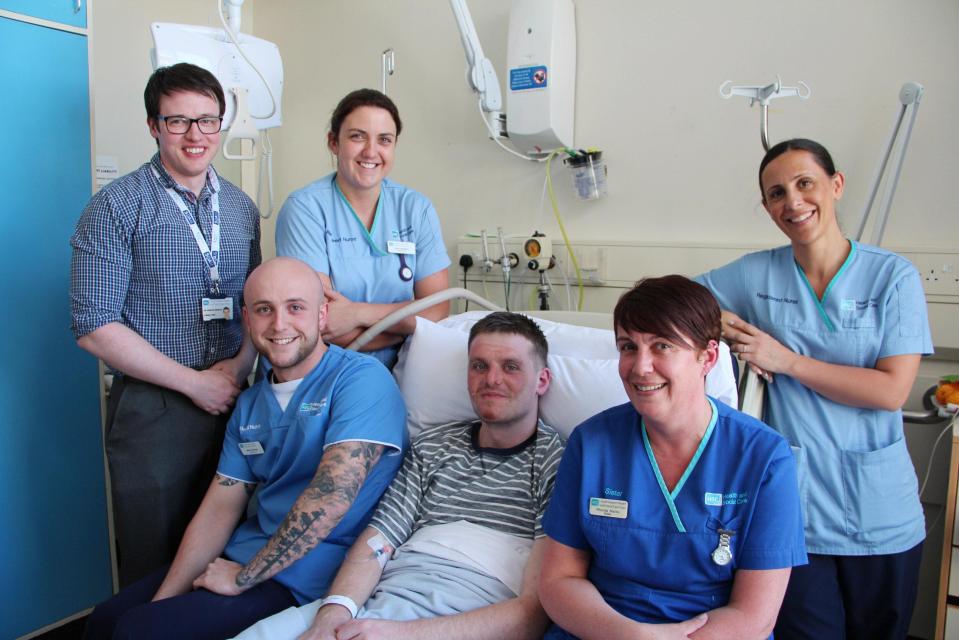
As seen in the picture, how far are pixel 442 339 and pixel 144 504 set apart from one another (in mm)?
885

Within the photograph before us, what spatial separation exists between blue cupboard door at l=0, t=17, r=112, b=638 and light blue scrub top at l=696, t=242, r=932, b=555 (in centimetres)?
222

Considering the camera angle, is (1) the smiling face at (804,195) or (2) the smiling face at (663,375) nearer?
(2) the smiling face at (663,375)

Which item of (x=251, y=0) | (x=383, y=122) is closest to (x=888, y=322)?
(x=383, y=122)

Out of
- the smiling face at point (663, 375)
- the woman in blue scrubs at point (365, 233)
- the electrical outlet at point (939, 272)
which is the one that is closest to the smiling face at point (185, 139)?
the woman in blue scrubs at point (365, 233)

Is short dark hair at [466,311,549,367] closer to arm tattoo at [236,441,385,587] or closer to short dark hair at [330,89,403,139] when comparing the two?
arm tattoo at [236,441,385,587]

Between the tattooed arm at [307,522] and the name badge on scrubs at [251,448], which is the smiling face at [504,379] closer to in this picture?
the tattooed arm at [307,522]

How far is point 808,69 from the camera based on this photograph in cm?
228

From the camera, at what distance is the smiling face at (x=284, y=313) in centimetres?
164

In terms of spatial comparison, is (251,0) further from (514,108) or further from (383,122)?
(383,122)

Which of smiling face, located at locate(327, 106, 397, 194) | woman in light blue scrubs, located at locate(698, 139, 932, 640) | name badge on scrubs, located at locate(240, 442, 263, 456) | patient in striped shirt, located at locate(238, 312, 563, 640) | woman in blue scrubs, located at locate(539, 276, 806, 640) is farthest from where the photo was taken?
smiling face, located at locate(327, 106, 397, 194)

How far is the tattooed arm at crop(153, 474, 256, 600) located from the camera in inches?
63.2

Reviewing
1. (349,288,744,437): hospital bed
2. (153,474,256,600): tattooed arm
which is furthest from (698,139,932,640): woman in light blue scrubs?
(153,474,256,600): tattooed arm

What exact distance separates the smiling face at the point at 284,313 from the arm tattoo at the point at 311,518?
276mm

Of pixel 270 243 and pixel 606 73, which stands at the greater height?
pixel 606 73
